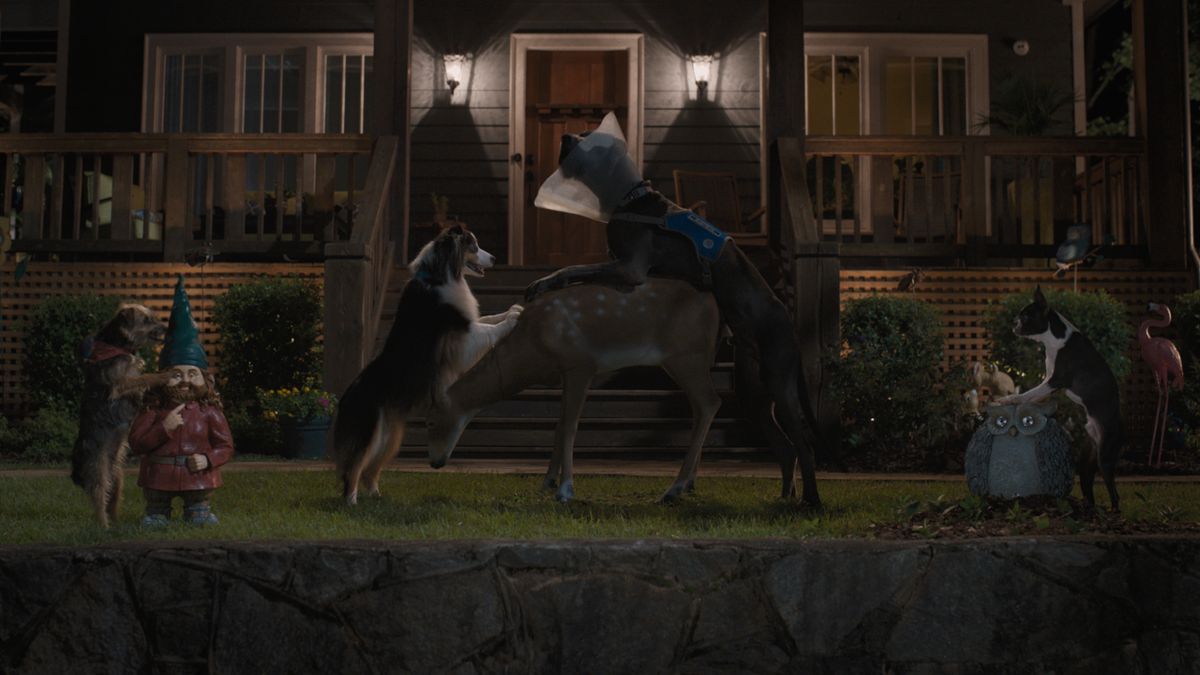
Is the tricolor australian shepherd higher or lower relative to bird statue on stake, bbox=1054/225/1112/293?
lower

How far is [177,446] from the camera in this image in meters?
4.54

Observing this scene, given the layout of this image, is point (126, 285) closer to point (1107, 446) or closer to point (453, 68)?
point (453, 68)

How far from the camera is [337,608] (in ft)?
13.2

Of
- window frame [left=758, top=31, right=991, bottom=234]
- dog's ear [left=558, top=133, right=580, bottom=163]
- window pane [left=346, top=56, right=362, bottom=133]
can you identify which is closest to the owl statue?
dog's ear [left=558, top=133, right=580, bottom=163]

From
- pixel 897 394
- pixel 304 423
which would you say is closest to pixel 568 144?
pixel 897 394

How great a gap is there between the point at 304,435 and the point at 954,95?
8196 mm

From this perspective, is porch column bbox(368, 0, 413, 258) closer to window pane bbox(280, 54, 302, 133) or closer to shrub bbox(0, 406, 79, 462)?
shrub bbox(0, 406, 79, 462)

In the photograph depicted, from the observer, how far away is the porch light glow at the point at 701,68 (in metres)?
12.8

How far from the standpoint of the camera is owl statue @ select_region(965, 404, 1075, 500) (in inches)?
184

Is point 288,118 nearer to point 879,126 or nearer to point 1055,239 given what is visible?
point 879,126

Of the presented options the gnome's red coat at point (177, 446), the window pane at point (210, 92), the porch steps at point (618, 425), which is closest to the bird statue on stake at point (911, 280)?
the porch steps at point (618, 425)

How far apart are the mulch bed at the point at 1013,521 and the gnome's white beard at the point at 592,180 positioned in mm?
1816

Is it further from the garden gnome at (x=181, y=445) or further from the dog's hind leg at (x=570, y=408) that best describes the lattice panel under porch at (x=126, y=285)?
the garden gnome at (x=181, y=445)

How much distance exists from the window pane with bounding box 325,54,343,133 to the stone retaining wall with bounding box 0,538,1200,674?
9.63 meters
